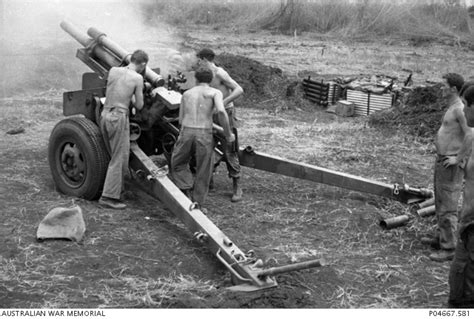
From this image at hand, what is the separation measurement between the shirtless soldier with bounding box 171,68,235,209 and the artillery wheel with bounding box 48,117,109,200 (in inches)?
33.2

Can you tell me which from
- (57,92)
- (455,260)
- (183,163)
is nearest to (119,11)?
(57,92)

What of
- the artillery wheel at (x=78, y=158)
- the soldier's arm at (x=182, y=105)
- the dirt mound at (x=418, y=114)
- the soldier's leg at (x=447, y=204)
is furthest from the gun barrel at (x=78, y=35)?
the dirt mound at (x=418, y=114)

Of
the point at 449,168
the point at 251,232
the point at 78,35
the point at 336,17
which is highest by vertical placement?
the point at 78,35

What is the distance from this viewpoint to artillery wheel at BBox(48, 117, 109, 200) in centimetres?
728

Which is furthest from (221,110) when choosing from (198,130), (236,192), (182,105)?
(236,192)

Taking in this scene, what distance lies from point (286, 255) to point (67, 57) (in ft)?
38.4

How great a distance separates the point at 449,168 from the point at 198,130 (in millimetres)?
2521

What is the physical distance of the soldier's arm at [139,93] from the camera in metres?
7.16

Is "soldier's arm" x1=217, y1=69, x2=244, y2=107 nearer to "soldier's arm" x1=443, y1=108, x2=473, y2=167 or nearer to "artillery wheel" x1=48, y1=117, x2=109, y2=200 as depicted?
"artillery wheel" x1=48, y1=117, x2=109, y2=200

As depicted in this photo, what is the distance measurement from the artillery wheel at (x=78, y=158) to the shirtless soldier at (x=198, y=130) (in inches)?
33.2

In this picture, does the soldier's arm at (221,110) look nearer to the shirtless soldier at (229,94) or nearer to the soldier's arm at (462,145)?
the shirtless soldier at (229,94)

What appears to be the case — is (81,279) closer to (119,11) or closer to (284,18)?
(119,11)

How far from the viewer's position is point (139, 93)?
7203 mm

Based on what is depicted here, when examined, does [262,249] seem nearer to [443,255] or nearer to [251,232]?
[251,232]
